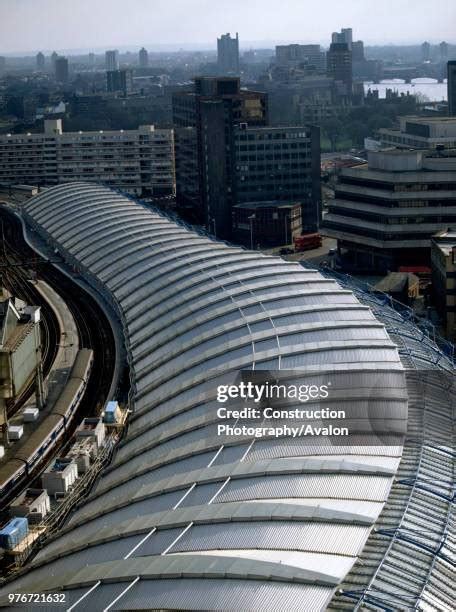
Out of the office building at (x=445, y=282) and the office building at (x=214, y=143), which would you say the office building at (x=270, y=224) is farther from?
the office building at (x=445, y=282)

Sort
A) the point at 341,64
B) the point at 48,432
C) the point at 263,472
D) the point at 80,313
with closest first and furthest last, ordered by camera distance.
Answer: the point at 263,472 → the point at 48,432 → the point at 80,313 → the point at 341,64

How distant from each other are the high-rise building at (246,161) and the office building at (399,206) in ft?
35.9

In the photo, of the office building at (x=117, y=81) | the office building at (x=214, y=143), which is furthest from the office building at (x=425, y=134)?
the office building at (x=117, y=81)

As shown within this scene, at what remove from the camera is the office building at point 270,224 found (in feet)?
188

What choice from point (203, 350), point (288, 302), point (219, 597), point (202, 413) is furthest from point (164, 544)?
point (288, 302)

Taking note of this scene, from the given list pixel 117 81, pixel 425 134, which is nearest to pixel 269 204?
pixel 425 134

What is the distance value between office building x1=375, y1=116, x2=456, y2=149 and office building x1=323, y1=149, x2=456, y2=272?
985 cm

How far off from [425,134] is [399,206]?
16.1 m

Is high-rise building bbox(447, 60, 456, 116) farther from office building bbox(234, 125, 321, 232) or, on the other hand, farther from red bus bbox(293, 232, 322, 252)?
red bus bbox(293, 232, 322, 252)

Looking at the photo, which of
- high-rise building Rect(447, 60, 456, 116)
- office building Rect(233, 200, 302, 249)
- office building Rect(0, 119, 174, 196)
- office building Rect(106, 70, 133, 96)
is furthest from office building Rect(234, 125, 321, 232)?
office building Rect(106, 70, 133, 96)

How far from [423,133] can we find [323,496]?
49303 mm

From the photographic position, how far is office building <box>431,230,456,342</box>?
37344 mm

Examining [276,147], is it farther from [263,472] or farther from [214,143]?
[263,472]

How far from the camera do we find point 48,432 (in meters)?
27.0
